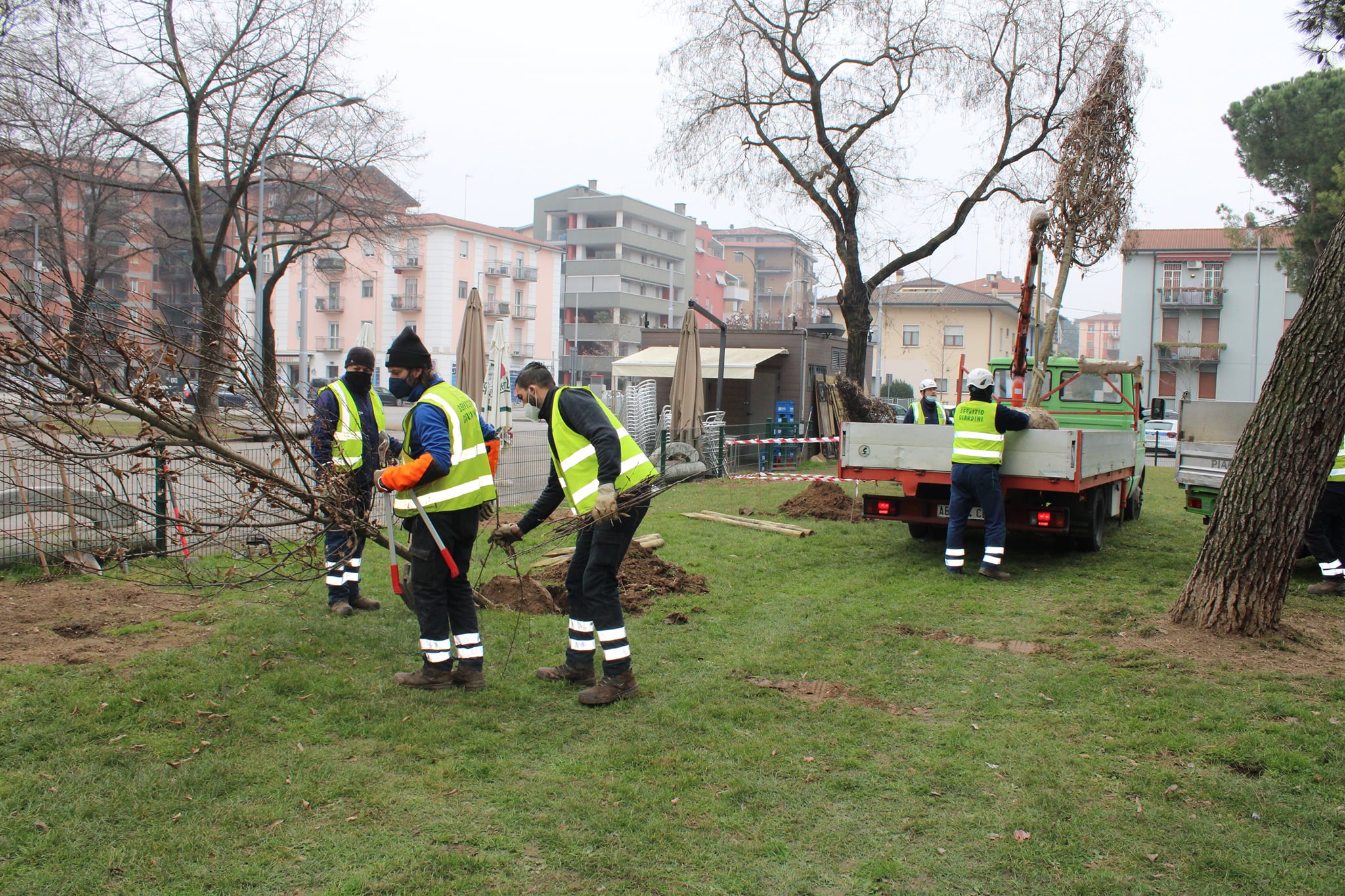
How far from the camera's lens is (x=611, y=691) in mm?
5211

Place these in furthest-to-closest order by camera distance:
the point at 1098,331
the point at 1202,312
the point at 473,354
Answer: the point at 1098,331 < the point at 1202,312 < the point at 473,354

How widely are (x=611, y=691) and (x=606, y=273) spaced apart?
70777 millimetres

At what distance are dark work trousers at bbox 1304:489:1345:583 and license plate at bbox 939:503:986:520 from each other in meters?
2.65

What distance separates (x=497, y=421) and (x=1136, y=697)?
13653 millimetres

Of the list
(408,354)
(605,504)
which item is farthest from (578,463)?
(408,354)

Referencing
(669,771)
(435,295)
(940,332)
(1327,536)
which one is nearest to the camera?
(669,771)

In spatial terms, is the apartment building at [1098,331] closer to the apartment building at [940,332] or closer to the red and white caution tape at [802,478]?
the apartment building at [940,332]

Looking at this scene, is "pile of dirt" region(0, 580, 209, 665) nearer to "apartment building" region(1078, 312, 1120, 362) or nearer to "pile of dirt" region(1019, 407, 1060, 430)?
"pile of dirt" region(1019, 407, 1060, 430)

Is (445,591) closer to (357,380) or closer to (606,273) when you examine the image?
(357,380)

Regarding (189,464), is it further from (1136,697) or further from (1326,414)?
(1326,414)

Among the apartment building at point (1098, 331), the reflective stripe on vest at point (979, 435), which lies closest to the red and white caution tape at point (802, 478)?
the reflective stripe on vest at point (979, 435)

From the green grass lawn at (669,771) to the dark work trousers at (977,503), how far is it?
211cm

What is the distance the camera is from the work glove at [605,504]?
16.4 feet

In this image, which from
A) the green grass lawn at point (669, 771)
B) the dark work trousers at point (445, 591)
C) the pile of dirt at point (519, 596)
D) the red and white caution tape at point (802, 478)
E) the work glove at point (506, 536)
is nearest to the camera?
the green grass lawn at point (669, 771)
